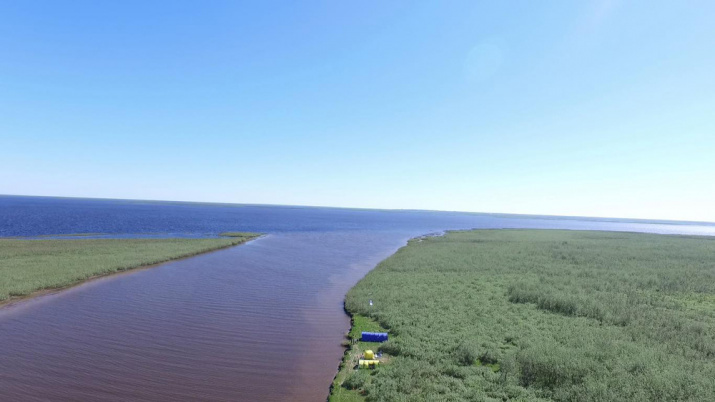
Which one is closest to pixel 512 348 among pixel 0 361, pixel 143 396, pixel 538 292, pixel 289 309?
pixel 538 292

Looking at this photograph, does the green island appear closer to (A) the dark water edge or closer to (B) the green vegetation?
(B) the green vegetation

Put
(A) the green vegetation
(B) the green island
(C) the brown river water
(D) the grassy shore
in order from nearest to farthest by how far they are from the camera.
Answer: (B) the green island
(A) the green vegetation
(C) the brown river water
(D) the grassy shore

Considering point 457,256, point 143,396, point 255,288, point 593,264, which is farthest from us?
point 457,256

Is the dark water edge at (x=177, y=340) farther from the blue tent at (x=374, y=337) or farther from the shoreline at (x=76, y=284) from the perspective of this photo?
the blue tent at (x=374, y=337)

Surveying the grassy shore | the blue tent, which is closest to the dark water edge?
the blue tent

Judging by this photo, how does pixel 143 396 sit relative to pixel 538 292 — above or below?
below

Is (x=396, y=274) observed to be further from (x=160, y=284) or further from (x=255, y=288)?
(x=160, y=284)
